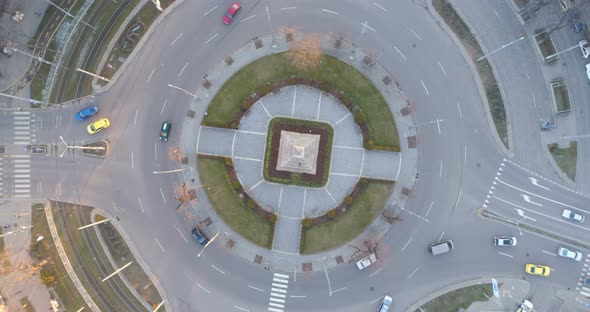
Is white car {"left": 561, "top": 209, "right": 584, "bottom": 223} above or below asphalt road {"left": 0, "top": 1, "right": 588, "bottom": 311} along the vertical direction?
below

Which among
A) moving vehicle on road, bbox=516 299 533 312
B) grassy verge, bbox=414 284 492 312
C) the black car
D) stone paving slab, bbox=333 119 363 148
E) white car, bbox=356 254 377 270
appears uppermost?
the black car

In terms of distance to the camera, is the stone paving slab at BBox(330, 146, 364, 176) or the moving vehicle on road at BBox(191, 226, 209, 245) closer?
the moving vehicle on road at BBox(191, 226, 209, 245)

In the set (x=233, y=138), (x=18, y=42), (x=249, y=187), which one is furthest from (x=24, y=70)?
(x=249, y=187)

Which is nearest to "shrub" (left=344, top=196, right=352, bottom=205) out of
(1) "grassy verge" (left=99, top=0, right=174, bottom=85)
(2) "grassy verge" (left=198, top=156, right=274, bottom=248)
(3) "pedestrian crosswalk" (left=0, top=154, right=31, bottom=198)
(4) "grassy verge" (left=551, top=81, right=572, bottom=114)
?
(2) "grassy verge" (left=198, top=156, right=274, bottom=248)

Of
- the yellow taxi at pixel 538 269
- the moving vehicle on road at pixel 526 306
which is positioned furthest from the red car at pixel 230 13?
the moving vehicle on road at pixel 526 306

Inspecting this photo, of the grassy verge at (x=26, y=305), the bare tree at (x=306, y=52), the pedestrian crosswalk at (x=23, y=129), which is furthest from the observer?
the pedestrian crosswalk at (x=23, y=129)

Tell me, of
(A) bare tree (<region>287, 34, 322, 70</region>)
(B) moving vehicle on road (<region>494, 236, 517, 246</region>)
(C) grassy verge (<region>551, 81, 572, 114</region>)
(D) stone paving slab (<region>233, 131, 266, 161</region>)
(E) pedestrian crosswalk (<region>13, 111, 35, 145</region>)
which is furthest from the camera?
(E) pedestrian crosswalk (<region>13, 111, 35, 145</region>)

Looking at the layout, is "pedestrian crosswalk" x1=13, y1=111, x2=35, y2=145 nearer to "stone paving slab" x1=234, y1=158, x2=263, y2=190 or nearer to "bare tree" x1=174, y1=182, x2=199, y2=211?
"bare tree" x1=174, y1=182, x2=199, y2=211

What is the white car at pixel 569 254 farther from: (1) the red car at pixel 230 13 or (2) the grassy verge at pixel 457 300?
(1) the red car at pixel 230 13
